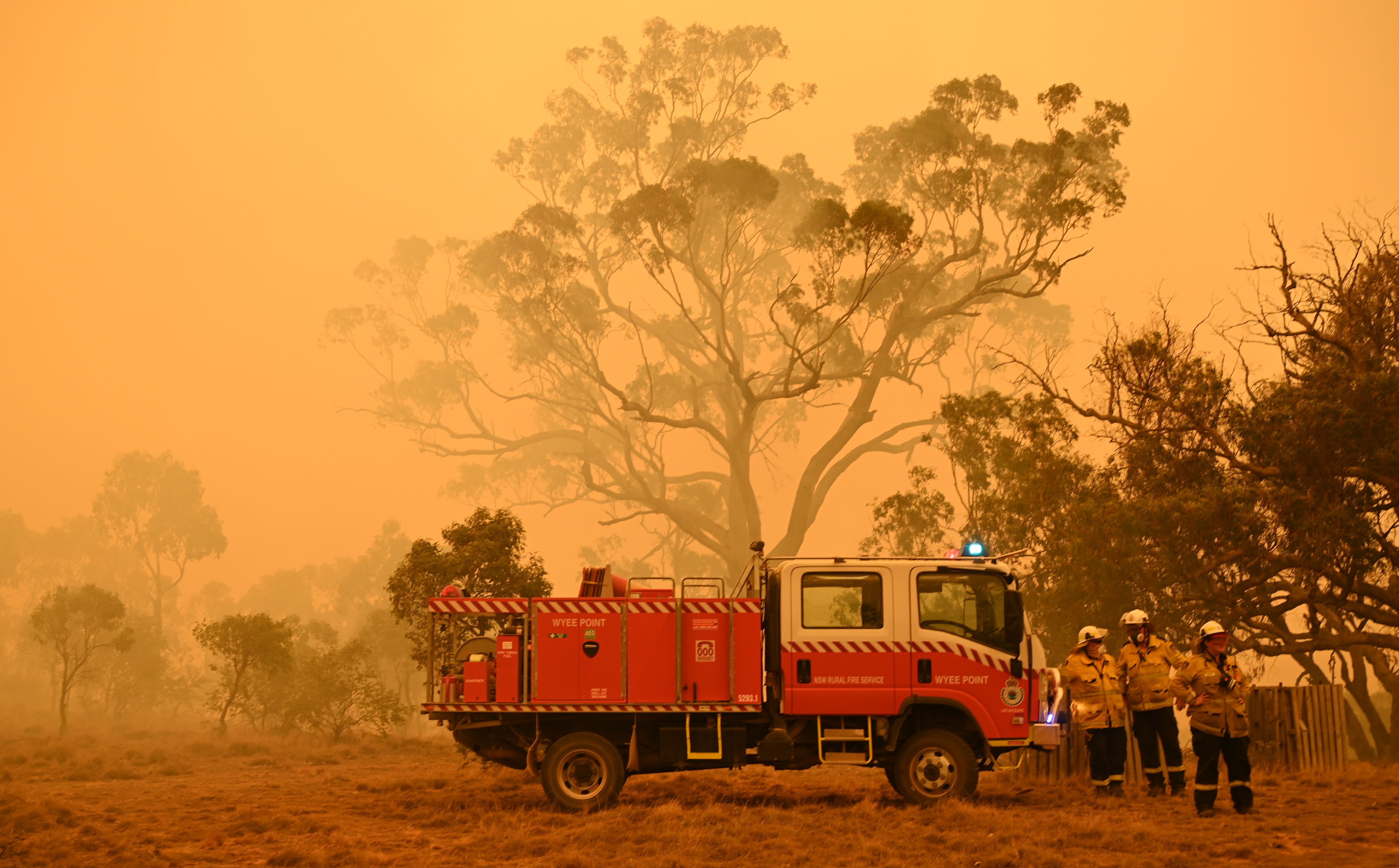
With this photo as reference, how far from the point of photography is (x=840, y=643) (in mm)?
12766

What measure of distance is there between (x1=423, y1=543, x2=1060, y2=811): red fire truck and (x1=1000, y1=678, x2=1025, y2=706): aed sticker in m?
0.01

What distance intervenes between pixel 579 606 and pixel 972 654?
4.20 meters

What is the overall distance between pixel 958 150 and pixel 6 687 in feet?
207

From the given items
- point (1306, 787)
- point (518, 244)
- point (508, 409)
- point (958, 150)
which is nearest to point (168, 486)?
point (508, 409)

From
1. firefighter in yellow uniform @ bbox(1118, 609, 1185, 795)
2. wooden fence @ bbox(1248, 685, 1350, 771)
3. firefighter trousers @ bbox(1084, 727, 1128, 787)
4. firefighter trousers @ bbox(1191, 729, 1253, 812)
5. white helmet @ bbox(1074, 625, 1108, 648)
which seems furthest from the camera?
wooden fence @ bbox(1248, 685, 1350, 771)

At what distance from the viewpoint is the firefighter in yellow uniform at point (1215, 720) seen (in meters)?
11.8

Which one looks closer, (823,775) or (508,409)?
(823,775)

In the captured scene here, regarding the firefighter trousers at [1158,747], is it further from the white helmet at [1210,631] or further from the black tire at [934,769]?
the black tire at [934,769]

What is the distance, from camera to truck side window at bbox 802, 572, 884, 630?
12.8m

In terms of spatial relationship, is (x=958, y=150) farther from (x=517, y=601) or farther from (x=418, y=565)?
(x=517, y=601)

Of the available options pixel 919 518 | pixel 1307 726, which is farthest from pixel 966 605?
pixel 919 518

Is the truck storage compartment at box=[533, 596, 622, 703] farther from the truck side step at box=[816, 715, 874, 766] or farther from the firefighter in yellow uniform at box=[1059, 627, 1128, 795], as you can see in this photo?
the firefighter in yellow uniform at box=[1059, 627, 1128, 795]

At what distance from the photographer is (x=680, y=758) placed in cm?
1286

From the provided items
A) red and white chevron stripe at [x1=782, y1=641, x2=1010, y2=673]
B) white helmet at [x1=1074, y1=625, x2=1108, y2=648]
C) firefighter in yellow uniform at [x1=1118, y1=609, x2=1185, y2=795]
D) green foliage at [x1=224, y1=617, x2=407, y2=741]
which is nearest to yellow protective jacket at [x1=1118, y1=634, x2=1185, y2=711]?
firefighter in yellow uniform at [x1=1118, y1=609, x2=1185, y2=795]
